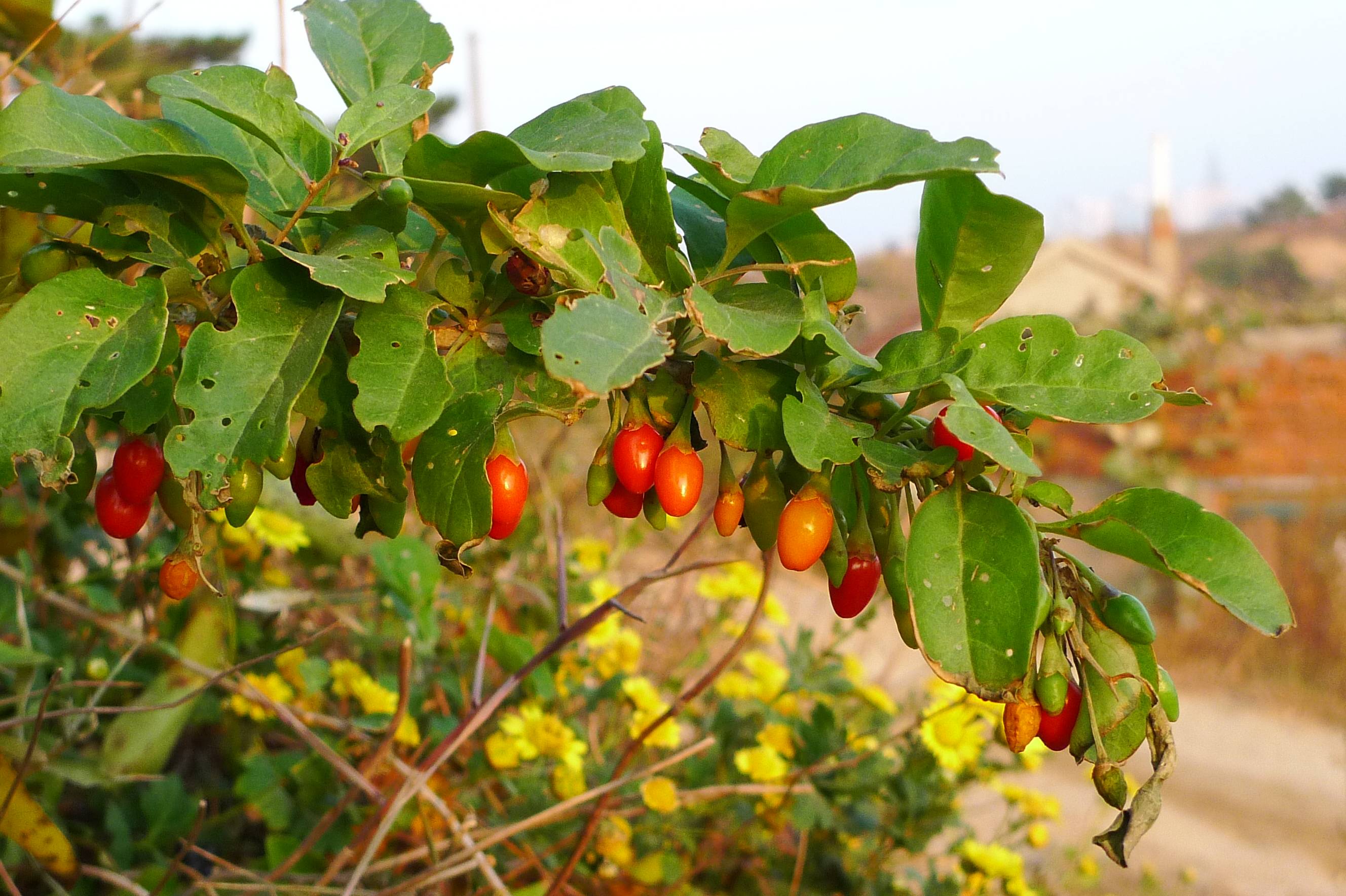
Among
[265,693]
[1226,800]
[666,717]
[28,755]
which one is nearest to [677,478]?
[666,717]

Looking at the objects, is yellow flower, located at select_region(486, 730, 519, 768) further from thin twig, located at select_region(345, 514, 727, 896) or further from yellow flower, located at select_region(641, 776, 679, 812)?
thin twig, located at select_region(345, 514, 727, 896)

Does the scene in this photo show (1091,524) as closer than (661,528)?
Yes

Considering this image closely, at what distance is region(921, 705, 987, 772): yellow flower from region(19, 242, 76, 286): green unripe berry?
5.19ft

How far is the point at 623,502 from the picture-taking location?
760mm

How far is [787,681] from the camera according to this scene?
2092mm

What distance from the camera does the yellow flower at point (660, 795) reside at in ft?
5.33

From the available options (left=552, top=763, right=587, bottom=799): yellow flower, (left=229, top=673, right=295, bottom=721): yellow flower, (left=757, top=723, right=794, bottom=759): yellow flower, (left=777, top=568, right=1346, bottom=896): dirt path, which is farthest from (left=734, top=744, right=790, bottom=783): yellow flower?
(left=777, top=568, right=1346, bottom=896): dirt path

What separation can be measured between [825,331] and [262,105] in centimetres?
40

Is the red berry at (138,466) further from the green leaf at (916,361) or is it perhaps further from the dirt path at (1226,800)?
the dirt path at (1226,800)

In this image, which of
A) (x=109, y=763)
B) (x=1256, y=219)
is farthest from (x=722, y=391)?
(x=1256, y=219)

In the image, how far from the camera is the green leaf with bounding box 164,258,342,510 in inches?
23.2

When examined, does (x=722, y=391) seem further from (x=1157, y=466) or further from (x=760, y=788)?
(x=1157, y=466)

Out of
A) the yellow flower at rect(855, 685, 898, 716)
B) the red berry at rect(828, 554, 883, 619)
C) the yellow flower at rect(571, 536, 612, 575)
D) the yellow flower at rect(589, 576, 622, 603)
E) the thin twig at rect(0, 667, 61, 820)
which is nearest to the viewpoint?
the red berry at rect(828, 554, 883, 619)

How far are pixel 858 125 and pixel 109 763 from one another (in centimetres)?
138
